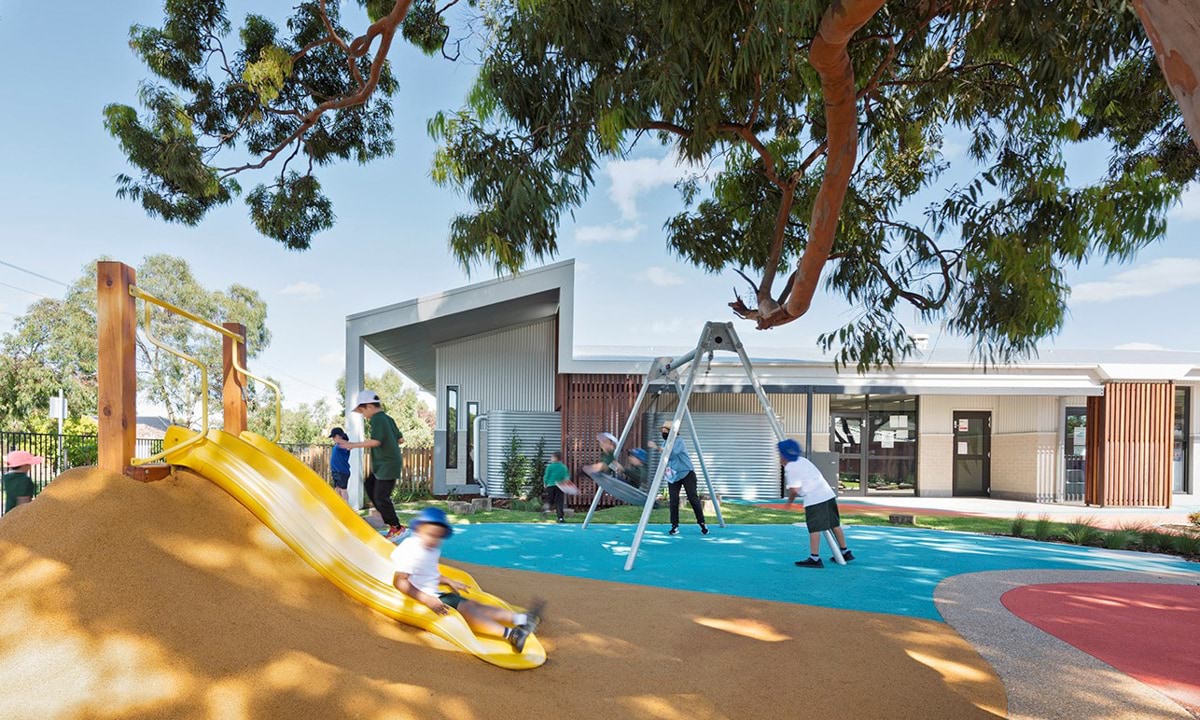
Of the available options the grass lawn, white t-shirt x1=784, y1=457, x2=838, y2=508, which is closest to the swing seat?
the grass lawn

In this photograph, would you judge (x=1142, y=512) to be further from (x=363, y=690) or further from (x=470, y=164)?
(x=363, y=690)

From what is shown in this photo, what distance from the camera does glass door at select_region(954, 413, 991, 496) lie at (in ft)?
66.6

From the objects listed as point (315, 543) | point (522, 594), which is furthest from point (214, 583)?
point (522, 594)

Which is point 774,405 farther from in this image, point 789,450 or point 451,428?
point 789,450

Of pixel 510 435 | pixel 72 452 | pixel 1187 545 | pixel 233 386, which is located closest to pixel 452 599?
pixel 233 386

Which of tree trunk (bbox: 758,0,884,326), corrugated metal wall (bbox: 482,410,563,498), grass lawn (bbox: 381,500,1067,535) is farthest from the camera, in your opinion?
corrugated metal wall (bbox: 482,410,563,498)

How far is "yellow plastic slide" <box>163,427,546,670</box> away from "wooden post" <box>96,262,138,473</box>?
0.54m

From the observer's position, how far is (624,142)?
24.1 ft

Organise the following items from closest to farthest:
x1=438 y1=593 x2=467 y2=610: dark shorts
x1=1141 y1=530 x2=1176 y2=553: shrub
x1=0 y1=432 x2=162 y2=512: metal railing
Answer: x1=438 y1=593 x2=467 y2=610: dark shorts < x1=1141 y1=530 x2=1176 y2=553: shrub < x1=0 y1=432 x2=162 y2=512: metal railing

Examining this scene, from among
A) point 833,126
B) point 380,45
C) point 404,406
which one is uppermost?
point 380,45

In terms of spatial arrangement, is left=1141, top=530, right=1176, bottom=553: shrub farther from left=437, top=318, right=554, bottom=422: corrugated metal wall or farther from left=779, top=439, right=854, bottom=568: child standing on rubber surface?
left=437, top=318, right=554, bottom=422: corrugated metal wall

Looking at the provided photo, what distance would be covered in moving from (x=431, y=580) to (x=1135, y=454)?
1918cm

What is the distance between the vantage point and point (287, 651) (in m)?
3.77

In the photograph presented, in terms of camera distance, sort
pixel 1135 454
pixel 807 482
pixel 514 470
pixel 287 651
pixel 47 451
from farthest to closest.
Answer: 1. pixel 1135 454
2. pixel 514 470
3. pixel 47 451
4. pixel 807 482
5. pixel 287 651
